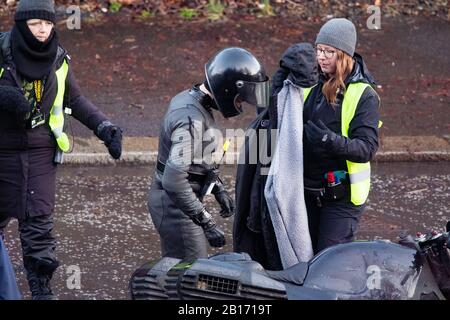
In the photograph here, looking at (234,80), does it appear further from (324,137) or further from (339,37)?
(339,37)

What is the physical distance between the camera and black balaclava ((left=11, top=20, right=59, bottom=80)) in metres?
5.86

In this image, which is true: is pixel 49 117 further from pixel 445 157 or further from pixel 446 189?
pixel 445 157

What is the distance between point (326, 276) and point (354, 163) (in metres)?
1.26

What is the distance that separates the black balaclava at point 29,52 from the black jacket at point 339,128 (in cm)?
150

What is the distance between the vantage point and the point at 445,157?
9336 millimetres

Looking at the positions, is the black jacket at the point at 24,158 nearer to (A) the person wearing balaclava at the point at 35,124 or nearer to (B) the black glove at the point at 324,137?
(A) the person wearing balaclava at the point at 35,124

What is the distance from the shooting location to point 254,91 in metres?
5.49

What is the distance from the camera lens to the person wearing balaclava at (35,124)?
19.2ft
